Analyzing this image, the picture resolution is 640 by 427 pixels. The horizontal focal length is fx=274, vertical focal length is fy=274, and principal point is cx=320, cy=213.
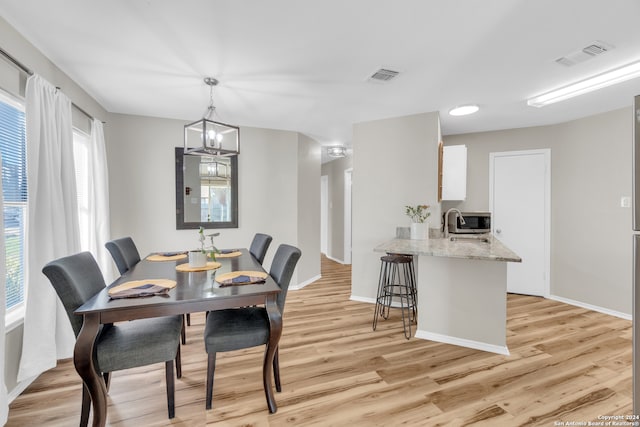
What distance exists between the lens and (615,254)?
3291mm

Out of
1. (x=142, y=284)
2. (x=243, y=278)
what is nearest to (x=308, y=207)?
(x=243, y=278)

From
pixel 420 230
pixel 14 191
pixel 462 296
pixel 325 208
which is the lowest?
pixel 462 296

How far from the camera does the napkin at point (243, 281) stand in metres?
1.76

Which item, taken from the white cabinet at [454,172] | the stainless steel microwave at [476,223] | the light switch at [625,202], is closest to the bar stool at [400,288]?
the stainless steel microwave at [476,223]

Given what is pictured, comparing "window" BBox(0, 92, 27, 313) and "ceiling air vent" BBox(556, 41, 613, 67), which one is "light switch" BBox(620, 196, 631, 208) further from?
"window" BBox(0, 92, 27, 313)

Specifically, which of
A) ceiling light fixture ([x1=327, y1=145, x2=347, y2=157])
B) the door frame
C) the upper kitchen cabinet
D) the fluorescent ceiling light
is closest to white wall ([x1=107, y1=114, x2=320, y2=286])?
ceiling light fixture ([x1=327, y1=145, x2=347, y2=157])

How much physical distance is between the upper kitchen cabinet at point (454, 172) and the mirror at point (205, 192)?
2920mm

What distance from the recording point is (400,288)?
339 centimetres

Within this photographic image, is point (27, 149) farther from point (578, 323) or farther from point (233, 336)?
point (578, 323)

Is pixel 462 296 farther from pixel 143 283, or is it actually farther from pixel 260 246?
pixel 143 283

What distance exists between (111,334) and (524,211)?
4916 millimetres

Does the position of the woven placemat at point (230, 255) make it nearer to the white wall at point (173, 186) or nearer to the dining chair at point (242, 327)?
the dining chair at point (242, 327)

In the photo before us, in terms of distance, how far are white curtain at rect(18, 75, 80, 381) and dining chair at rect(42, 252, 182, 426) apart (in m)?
0.53

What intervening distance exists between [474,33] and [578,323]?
3290mm
